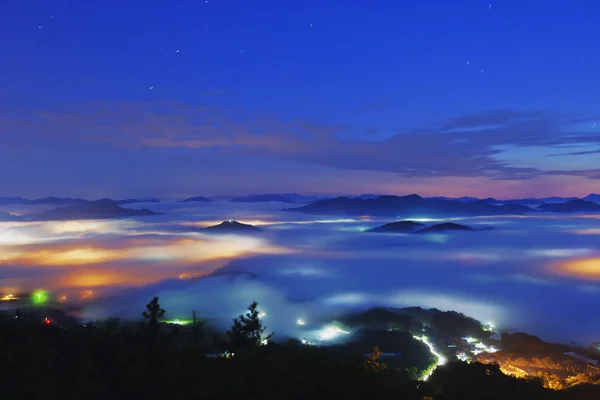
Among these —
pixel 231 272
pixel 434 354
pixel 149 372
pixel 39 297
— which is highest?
pixel 149 372

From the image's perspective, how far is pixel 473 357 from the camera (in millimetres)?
57438

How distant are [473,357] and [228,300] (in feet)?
221

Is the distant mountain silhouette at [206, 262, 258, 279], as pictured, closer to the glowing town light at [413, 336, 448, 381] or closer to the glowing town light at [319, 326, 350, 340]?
the glowing town light at [319, 326, 350, 340]

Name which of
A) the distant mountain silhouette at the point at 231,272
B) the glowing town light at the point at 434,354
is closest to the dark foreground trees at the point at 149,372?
the glowing town light at the point at 434,354

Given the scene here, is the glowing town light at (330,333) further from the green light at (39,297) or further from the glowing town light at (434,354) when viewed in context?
the green light at (39,297)

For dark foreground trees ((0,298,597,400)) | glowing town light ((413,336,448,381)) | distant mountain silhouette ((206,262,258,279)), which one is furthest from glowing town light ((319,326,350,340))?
distant mountain silhouette ((206,262,258,279))

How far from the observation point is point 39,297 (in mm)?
97688

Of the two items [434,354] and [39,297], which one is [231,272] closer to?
[39,297]

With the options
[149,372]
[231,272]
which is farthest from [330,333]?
[231,272]

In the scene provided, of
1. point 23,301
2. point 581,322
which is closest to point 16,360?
point 23,301

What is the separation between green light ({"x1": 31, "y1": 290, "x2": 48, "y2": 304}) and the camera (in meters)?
92.0

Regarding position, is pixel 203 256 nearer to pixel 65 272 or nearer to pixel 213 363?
pixel 65 272

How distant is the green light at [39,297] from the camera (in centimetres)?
9196

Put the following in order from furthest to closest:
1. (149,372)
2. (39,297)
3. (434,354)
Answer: (39,297)
(434,354)
(149,372)
